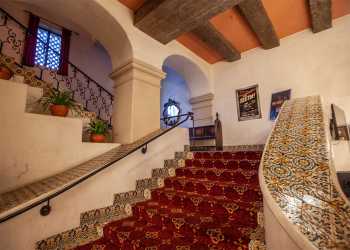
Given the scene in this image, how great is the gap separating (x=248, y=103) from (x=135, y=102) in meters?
3.17

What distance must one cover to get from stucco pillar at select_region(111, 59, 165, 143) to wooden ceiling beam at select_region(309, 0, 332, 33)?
3176 mm

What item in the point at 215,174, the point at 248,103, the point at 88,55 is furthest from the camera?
the point at 88,55

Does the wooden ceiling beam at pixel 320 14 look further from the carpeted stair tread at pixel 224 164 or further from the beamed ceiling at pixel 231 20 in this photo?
the carpeted stair tread at pixel 224 164

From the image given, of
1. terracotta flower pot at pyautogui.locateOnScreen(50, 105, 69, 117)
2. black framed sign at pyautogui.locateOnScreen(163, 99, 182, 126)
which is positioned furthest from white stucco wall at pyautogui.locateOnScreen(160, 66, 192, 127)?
terracotta flower pot at pyautogui.locateOnScreen(50, 105, 69, 117)

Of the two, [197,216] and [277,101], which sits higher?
[277,101]

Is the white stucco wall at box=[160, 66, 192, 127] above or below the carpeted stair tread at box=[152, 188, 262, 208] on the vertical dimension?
above

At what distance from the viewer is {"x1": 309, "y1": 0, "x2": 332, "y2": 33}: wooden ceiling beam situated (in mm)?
3260

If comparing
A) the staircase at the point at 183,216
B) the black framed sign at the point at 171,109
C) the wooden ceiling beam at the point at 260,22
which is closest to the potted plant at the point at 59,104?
the staircase at the point at 183,216

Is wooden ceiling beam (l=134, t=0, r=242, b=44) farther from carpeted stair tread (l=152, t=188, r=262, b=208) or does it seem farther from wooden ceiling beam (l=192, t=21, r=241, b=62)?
carpeted stair tread (l=152, t=188, r=262, b=208)

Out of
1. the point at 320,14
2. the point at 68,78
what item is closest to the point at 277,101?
the point at 320,14

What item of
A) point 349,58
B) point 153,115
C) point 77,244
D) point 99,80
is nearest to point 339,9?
point 349,58

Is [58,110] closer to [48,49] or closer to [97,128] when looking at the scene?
[97,128]

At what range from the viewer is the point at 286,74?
4410 millimetres

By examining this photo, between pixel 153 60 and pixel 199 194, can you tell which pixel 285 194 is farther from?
pixel 153 60
